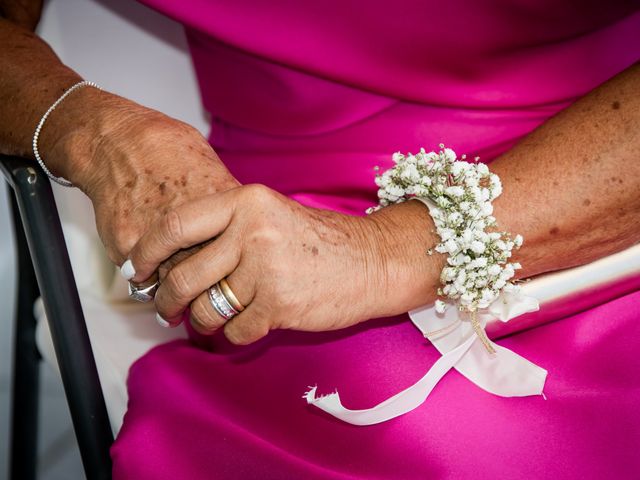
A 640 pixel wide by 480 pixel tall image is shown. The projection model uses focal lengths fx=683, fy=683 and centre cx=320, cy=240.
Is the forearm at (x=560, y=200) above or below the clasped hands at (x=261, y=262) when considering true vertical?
above

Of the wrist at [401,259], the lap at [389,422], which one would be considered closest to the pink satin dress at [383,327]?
the lap at [389,422]

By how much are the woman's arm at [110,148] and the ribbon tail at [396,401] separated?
0.94 ft

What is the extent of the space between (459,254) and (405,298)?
3.5 inches

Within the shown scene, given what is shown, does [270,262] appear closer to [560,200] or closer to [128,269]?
[128,269]

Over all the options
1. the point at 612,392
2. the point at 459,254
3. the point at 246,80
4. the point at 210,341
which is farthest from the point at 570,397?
the point at 246,80

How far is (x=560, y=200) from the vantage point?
829 mm

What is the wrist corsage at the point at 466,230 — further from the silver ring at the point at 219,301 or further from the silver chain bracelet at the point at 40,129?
the silver chain bracelet at the point at 40,129

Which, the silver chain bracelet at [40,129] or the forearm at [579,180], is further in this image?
the silver chain bracelet at [40,129]

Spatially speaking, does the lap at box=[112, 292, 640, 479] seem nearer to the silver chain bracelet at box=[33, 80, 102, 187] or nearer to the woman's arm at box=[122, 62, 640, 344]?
the woman's arm at box=[122, 62, 640, 344]

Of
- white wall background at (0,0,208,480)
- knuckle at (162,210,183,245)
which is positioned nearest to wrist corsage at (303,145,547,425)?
knuckle at (162,210,183,245)

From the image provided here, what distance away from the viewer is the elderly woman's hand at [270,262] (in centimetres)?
75

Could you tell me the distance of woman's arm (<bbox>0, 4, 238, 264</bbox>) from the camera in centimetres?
81

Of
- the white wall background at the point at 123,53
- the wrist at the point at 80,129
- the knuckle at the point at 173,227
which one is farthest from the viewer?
the white wall background at the point at 123,53

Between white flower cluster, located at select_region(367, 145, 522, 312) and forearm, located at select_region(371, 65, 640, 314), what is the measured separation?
0.9 inches
